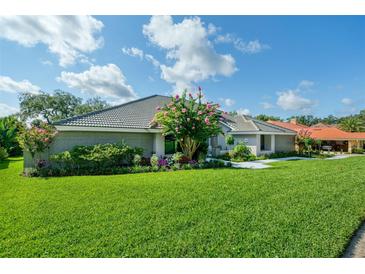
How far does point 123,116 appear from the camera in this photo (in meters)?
14.9

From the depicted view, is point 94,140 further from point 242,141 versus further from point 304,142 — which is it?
point 304,142

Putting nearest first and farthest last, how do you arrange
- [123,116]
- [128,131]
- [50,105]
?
[128,131]
[123,116]
[50,105]

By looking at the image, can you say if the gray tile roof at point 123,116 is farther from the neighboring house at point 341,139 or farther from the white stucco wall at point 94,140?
the neighboring house at point 341,139

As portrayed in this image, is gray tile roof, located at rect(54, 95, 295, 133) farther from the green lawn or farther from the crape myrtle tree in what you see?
the green lawn

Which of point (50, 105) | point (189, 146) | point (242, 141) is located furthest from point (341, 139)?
point (50, 105)

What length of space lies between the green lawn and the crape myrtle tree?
5.64 metres

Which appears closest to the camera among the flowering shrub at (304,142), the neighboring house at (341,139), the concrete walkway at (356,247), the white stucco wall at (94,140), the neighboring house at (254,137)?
the concrete walkway at (356,247)

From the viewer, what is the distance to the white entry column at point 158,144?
14516 millimetres

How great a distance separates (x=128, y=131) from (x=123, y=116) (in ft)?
6.99

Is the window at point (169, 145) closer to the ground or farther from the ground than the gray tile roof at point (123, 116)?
closer to the ground

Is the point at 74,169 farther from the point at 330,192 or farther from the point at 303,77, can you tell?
the point at 303,77

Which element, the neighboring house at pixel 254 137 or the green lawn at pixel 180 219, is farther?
the neighboring house at pixel 254 137

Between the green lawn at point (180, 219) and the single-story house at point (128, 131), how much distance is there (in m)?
4.54

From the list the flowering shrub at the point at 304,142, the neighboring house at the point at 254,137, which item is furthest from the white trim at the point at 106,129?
the flowering shrub at the point at 304,142
